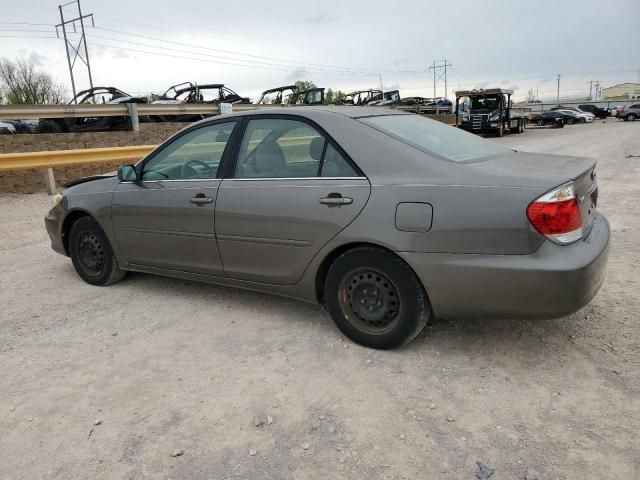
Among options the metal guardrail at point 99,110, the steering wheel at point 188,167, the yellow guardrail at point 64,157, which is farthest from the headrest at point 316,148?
the yellow guardrail at point 64,157

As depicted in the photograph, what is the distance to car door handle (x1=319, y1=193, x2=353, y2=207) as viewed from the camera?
10.4 feet

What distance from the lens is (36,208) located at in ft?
28.9

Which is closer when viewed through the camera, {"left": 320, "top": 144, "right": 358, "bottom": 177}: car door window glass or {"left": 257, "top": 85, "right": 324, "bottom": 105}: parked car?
{"left": 320, "top": 144, "right": 358, "bottom": 177}: car door window glass

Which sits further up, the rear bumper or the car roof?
the car roof

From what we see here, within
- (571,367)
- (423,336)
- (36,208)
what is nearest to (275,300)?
(423,336)

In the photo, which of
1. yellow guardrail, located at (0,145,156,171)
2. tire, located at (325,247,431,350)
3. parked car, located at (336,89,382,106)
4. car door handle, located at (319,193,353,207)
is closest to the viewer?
tire, located at (325,247,431,350)

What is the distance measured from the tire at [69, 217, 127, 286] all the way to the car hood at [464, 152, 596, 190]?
10.6 feet

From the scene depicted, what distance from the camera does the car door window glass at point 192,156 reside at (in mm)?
3924

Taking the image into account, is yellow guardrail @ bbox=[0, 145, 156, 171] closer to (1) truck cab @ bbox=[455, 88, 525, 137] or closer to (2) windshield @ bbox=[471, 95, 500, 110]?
(1) truck cab @ bbox=[455, 88, 525, 137]

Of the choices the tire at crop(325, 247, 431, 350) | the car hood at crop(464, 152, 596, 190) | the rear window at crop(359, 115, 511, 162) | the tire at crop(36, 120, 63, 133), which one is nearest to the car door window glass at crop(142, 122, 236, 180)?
the rear window at crop(359, 115, 511, 162)

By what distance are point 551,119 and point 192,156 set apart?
4656 centimetres

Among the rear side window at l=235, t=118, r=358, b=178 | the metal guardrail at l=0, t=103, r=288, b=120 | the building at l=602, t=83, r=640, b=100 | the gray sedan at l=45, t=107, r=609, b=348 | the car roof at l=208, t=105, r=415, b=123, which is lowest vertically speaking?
the gray sedan at l=45, t=107, r=609, b=348

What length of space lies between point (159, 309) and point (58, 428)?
157cm

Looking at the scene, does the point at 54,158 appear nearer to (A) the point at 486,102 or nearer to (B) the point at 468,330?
(B) the point at 468,330
